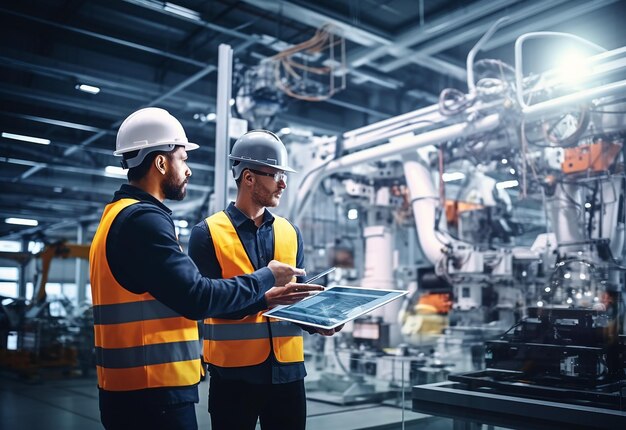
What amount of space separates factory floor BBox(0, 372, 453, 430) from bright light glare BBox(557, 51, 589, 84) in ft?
8.83

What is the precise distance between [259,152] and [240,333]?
26.0 inches

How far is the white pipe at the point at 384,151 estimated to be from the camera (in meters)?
5.18

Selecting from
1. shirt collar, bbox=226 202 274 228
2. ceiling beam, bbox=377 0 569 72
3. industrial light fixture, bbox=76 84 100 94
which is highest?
ceiling beam, bbox=377 0 569 72

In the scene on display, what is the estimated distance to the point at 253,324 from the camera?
209 cm

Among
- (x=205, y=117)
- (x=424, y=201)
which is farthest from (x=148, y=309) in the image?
(x=205, y=117)

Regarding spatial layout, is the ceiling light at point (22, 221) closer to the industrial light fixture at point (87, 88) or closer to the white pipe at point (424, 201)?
the industrial light fixture at point (87, 88)

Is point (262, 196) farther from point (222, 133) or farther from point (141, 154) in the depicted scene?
point (222, 133)

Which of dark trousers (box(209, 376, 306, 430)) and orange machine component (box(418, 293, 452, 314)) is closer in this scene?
dark trousers (box(209, 376, 306, 430))

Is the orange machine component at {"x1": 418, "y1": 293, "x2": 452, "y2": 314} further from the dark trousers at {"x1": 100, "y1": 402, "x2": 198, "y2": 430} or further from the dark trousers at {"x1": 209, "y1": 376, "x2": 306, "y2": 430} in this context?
the dark trousers at {"x1": 100, "y1": 402, "x2": 198, "y2": 430}

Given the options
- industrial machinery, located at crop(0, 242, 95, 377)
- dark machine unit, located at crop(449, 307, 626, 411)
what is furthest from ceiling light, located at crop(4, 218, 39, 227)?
dark machine unit, located at crop(449, 307, 626, 411)

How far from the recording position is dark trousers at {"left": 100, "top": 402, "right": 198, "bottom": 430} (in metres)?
1.64

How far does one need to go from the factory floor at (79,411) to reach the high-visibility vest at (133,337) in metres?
1.42

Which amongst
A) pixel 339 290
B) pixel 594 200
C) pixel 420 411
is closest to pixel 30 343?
pixel 420 411

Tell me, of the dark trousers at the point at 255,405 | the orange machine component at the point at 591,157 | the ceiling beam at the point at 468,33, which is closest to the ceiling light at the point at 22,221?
the dark trousers at the point at 255,405
